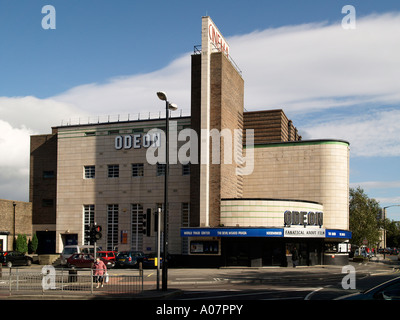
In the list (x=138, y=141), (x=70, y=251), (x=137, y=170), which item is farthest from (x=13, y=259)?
(x=138, y=141)

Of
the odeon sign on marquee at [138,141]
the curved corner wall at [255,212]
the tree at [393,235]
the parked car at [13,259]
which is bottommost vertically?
the tree at [393,235]

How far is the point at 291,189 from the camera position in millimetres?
54375

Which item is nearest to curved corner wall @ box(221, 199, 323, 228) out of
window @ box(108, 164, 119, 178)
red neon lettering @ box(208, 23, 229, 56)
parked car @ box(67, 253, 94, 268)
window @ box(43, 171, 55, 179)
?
parked car @ box(67, 253, 94, 268)

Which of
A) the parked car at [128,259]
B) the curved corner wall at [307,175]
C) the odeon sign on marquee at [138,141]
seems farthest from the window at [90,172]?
the curved corner wall at [307,175]

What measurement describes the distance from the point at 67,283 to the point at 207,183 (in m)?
26.3

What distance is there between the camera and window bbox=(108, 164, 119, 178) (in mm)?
56031

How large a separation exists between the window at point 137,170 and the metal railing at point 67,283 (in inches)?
1241

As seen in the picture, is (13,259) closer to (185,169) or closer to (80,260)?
(80,260)

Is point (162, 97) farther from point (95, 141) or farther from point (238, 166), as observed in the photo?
point (95, 141)

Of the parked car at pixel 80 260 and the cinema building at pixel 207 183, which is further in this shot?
the cinema building at pixel 207 183

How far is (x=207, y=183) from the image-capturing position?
1879 inches

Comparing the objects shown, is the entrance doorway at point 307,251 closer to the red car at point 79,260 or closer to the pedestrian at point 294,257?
the pedestrian at point 294,257

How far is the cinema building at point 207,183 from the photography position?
4591cm
